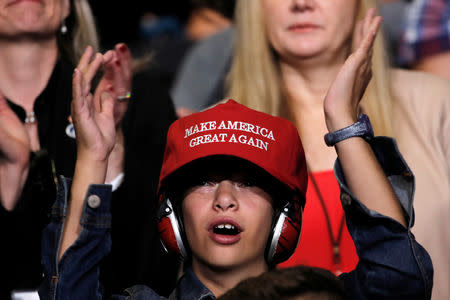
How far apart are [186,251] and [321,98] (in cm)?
84

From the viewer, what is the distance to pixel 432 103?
8.07ft

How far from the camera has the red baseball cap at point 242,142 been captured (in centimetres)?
191

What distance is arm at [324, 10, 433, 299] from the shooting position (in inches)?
69.8

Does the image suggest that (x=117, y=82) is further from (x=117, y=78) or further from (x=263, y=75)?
(x=263, y=75)

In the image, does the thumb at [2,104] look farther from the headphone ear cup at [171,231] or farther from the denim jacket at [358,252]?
the headphone ear cup at [171,231]

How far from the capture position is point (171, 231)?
6.29 ft

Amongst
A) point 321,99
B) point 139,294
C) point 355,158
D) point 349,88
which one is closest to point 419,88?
point 321,99

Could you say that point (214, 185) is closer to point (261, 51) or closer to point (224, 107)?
point (224, 107)

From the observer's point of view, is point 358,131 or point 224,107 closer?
point 358,131

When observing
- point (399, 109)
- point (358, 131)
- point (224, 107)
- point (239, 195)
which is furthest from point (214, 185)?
point (399, 109)

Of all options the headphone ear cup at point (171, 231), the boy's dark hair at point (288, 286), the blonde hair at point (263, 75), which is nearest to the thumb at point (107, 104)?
the headphone ear cup at point (171, 231)

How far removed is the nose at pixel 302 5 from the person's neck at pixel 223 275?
35.2 inches

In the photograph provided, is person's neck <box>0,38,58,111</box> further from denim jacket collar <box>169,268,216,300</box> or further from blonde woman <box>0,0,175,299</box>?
denim jacket collar <box>169,268,216,300</box>

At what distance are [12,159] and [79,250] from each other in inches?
20.6
